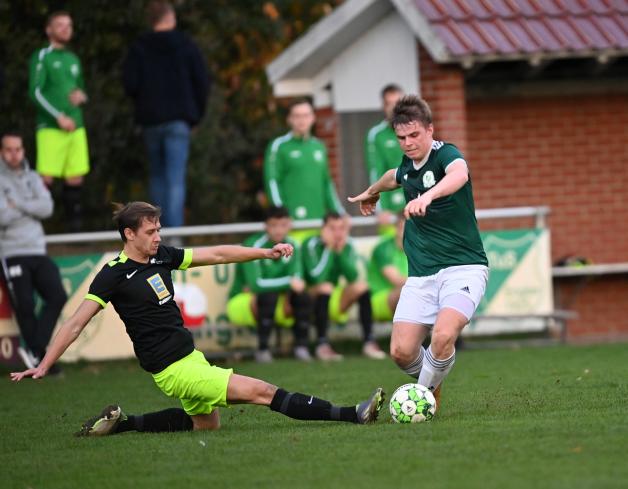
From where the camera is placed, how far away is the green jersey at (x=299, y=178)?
15.4m

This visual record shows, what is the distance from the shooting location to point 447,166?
8.98 m

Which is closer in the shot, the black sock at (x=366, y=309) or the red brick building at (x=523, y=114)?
the black sock at (x=366, y=309)

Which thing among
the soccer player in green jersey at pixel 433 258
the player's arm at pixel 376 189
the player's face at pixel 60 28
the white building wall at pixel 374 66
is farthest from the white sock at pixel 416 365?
the white building wall at pixel 374 66

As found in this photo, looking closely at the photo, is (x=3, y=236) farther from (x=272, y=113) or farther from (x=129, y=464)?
(x=272, y=113)

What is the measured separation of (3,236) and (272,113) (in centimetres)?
1393

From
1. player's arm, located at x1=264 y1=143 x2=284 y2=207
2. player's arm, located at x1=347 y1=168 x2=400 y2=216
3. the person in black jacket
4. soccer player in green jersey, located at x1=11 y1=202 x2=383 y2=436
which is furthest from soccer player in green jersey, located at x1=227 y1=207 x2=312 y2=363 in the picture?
soccer player in green jersey, located at x1=11 y1=202 x2=383 y2=436

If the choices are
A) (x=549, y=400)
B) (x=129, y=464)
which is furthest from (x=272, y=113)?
(x=129, y=464)

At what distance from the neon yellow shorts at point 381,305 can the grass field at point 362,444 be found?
3.29 m

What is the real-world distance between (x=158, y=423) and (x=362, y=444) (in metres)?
1.80

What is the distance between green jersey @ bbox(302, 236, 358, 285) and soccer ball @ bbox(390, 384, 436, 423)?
6318 mm

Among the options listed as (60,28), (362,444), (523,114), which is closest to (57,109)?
(60,28)

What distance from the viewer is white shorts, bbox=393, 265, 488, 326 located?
909 cm

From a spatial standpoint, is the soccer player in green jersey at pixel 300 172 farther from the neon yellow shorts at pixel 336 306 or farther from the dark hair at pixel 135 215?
the dark hair at pixel 135 215

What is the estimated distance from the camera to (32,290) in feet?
46.2
